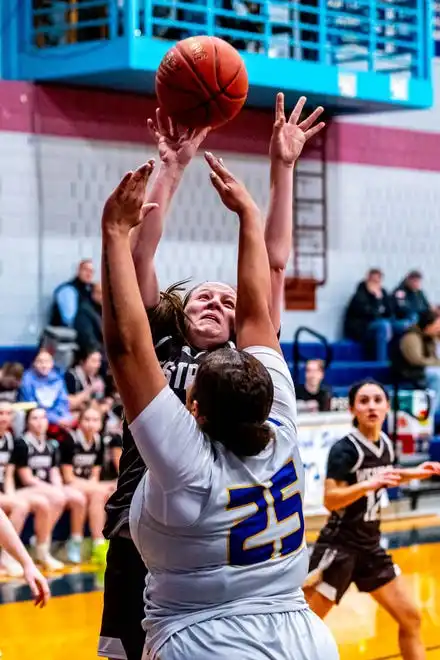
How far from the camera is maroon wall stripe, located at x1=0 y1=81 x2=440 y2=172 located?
13.1 metres

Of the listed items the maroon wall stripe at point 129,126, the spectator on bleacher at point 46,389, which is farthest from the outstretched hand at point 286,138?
the maroon wall stripe at point 129,126

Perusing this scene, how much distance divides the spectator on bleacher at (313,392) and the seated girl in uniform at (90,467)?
2435mm

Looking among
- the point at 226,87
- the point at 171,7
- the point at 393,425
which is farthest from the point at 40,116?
the point at 226,87

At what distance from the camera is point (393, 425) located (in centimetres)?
1267

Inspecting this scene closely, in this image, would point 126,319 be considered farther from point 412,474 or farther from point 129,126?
point 129,126

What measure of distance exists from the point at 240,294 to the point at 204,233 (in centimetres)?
1135

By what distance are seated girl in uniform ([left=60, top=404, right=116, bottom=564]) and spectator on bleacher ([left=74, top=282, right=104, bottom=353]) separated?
180 cm

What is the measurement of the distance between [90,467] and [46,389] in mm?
1033

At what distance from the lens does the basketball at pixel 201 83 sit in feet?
14.2

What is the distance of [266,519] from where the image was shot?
3111 mm

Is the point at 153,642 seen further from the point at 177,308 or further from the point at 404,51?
the point at 404,51

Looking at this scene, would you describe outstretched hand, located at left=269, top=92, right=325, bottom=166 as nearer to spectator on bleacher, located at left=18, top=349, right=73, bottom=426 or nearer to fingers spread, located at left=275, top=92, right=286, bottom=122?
fingers spread, located at left=275, top=92, right=286, bottom=122

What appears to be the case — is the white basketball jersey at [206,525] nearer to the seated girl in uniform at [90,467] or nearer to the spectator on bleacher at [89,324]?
the seated girl in uniform at [90,467]

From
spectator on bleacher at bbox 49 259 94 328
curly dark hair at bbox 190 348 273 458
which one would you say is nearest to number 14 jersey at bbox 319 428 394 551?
curly dark hair at bbox 190 348 273 458
